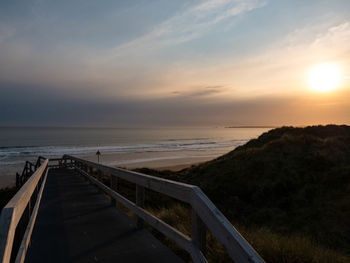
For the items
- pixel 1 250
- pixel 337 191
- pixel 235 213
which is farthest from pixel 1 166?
pixel 1 250

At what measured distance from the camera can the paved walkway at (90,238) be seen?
12.3 ft

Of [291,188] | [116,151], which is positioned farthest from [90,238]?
[116,151]

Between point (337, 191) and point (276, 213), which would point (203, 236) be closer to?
point (276, 213)

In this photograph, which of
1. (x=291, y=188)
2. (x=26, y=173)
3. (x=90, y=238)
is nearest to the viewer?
A: (x=90, y=238)

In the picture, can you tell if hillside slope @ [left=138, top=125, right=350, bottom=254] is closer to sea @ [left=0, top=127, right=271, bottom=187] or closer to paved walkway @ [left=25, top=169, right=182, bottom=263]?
paved walkway @ [left=25, top=169, right=182, bottom=263]

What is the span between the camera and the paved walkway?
12.3 feet

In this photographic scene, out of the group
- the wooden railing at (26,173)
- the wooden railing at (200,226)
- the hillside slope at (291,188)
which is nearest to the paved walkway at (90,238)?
the wooden railing at (200,226)

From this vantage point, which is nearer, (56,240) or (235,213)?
(56,240)

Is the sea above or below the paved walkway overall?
below

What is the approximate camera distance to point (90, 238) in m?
4.54

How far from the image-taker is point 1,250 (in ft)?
5.61

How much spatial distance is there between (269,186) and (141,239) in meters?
9.11

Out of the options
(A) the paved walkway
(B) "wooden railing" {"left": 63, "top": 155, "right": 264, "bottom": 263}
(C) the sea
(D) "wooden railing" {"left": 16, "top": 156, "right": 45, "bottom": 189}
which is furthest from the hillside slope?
(C) the sea

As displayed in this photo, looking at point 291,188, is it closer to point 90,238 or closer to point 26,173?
point 90,238
